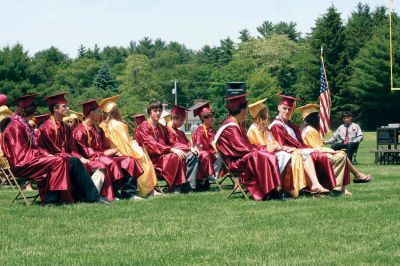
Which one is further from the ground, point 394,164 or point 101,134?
point 101,134

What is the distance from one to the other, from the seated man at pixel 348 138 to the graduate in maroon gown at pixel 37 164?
11842mm

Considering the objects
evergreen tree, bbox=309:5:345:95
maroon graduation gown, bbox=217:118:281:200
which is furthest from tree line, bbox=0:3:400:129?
maroon graduation gown, bbox=217:118:281:200

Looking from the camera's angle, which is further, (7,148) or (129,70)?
(129,70)

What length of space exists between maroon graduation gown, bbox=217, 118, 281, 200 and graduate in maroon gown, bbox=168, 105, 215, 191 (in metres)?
1.87

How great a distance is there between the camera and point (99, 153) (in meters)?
14.3

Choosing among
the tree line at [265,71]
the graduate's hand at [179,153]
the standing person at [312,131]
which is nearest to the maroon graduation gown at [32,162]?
the graduate's hand at [179,153]

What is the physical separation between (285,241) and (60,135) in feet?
19.2

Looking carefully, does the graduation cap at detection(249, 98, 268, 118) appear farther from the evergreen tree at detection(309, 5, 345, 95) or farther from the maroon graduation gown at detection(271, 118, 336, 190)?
the evergreen tree at detection(309, 5, 345, 95)

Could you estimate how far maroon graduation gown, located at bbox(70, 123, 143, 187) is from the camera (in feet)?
45.9

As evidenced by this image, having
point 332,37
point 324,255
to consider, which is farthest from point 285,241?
point 332,37

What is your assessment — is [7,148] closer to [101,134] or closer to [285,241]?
[101,134]

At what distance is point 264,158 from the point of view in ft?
43.6

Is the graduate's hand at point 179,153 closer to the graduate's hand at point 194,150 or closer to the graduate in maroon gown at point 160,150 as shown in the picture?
the graduate in maroon gown at point 160,150

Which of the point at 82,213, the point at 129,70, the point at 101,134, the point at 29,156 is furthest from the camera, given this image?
the point at 129,70
